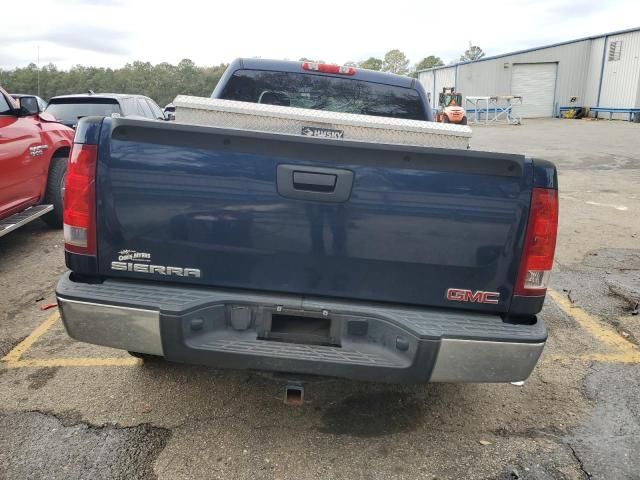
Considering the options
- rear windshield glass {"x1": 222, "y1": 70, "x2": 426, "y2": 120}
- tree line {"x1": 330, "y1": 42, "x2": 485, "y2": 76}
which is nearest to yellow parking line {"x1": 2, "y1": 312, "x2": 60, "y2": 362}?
rear windshield glass {"x1": 222, "y1": 70, "x2": 426, "y2": 120}

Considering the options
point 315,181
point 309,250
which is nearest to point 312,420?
point 309,250

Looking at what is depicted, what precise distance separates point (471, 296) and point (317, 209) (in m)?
0.83

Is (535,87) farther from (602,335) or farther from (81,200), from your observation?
(81,200)

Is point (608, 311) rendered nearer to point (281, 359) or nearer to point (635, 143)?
point (281, 359)

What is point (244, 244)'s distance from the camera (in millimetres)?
2406

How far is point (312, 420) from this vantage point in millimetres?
2984

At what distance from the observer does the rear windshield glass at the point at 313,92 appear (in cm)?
422

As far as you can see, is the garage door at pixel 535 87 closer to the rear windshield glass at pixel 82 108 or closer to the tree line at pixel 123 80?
the tree line at pixel 123 80

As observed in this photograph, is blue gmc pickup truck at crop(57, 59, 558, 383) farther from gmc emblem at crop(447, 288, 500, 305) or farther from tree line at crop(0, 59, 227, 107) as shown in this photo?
tree line at crop(0, 59, 227, 107)

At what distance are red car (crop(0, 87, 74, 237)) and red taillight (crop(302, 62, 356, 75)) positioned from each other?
3306mm

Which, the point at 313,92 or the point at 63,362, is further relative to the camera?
the point at 313,92

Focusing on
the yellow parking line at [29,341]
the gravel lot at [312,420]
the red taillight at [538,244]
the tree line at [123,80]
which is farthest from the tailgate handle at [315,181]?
the tree line at [123,80]

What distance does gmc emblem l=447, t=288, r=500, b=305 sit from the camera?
2.43 meters

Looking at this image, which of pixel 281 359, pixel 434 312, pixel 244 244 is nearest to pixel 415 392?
pixel 434 312
